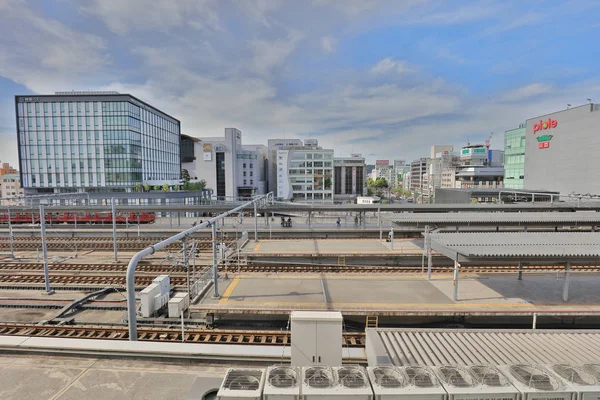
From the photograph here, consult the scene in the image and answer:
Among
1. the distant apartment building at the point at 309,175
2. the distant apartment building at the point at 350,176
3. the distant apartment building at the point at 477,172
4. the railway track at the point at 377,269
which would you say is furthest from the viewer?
the distant apartment building at the point at 477,172

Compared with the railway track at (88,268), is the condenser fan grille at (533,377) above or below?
above

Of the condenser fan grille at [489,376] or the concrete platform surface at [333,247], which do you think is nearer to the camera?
the condenser fan grille at [489,376]

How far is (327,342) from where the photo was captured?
502cm

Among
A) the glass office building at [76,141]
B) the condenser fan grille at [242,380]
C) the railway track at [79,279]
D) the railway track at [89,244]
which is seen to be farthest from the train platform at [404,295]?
the glass office building at [76,141]

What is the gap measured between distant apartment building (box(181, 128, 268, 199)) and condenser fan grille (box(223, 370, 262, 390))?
7137 cm

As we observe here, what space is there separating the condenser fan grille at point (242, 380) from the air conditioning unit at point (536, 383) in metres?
3.05

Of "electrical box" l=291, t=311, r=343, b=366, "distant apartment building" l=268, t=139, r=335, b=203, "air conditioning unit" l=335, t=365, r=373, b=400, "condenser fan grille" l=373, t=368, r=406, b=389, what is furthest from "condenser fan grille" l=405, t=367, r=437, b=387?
"distant apartment building" l=268, t=139, r=335, b=203

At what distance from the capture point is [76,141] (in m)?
52.8

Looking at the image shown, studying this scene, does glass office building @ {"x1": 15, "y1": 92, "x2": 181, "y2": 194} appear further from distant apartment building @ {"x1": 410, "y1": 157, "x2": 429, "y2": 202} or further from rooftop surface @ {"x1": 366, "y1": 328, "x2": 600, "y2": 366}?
distant apartment building @ {"x1": 410, "y1": 157, "x2": 429, "y2": 202}

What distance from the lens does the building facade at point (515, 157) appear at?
193 ft

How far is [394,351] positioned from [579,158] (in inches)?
2225

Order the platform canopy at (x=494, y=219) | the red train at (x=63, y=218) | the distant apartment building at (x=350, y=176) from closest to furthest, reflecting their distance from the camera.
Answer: the platform canopy at (x=494, y=219) → the red train at (x=63, y=218) → the distant apartment building at (x=350, y=176)

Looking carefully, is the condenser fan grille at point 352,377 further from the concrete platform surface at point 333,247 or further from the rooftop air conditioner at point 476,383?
the concrete platform surface at point 333,247

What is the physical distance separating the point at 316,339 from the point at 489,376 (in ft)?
7.92
